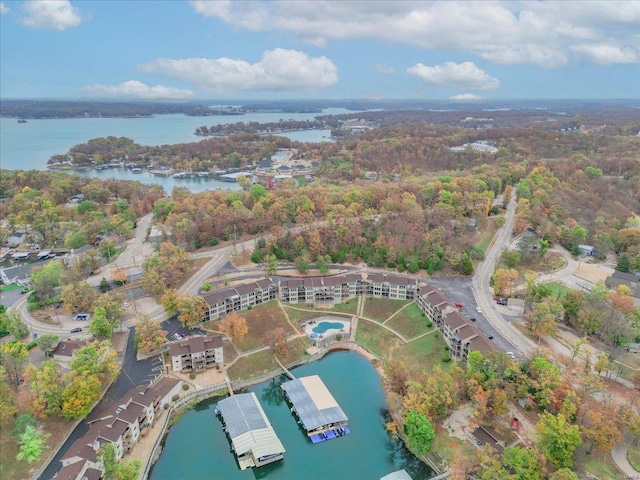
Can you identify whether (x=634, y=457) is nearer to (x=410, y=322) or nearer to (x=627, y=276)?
(x=410, y=322)

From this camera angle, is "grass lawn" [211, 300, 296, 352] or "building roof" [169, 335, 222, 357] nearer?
"building roof" [169, 335, 222, 357]

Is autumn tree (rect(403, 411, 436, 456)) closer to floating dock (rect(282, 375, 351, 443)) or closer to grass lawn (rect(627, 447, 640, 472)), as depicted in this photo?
floating dock (rect(282, 375, 351, 443))

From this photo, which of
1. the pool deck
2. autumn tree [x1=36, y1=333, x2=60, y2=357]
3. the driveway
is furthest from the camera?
the pool deck

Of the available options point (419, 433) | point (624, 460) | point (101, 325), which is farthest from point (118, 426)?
point (624, 460)

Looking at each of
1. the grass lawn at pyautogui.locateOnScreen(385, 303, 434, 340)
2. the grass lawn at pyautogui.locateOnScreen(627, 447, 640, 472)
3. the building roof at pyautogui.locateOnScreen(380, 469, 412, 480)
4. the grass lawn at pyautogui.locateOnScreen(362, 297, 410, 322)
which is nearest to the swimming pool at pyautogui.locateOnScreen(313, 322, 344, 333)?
the grass lawn at pyautogui.locateOnScreen(362, 297, 410, 322)

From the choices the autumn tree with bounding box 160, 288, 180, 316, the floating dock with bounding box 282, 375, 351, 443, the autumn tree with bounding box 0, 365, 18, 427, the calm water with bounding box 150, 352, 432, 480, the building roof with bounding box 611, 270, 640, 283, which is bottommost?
the calm water with bounding box 150, 352, 432, 480

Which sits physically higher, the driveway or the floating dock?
the driveway
